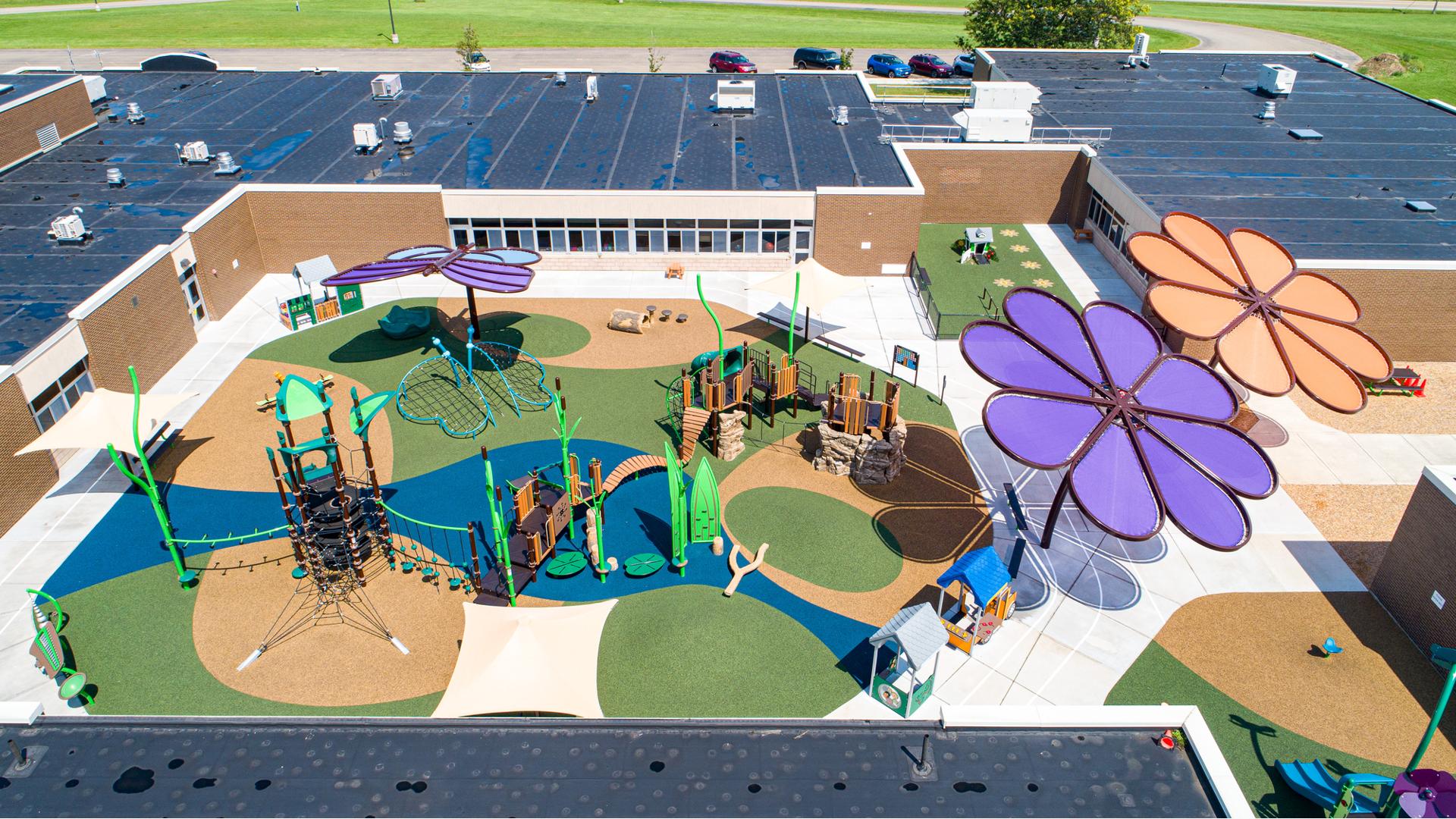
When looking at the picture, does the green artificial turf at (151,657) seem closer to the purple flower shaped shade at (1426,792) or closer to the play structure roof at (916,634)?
the play structure roof at (916,634)

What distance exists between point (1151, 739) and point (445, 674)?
16.1 metres

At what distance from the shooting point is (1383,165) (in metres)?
43.9

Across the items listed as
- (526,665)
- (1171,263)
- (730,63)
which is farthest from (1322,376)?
(730,63)

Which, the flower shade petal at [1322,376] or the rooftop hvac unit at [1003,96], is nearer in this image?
the flower shade petal at [1322,376]

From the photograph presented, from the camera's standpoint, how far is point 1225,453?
22359mm

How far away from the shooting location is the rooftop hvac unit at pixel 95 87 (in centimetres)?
4925

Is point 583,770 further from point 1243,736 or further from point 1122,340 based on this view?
point 1122,340

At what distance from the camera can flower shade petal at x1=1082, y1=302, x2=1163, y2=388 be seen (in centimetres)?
2448

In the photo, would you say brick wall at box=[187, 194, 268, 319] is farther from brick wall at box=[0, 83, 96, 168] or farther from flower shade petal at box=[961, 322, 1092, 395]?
flower shade petal at box=[961, 322, 1092, 395]

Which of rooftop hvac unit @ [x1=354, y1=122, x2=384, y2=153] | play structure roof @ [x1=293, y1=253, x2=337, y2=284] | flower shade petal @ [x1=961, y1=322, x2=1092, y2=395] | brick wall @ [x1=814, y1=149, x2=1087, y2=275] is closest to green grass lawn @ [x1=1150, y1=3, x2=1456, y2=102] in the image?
brick wall @ [x1=814, y1=149, x2=1087, y2=275]

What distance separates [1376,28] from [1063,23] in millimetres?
49915

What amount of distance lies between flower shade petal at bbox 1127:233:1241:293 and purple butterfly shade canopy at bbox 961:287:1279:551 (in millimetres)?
3505

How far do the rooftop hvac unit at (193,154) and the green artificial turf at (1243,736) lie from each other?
42816 millimetres

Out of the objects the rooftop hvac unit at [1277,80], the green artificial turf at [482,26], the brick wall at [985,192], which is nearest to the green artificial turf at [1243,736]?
the brick wall at [985,192]
